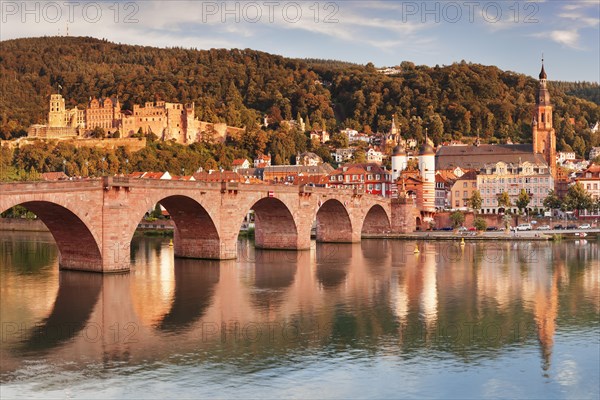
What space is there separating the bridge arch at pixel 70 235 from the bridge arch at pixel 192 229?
547 cm

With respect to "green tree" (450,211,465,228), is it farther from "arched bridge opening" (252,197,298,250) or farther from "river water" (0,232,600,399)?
"river water" (0,232,600,399)

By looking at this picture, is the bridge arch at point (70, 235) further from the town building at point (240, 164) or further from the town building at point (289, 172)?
the town building at point (240, 164)

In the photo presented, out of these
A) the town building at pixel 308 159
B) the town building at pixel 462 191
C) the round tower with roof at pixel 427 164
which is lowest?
the town building at pixel 462 191

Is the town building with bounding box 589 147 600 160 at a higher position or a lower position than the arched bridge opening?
higher

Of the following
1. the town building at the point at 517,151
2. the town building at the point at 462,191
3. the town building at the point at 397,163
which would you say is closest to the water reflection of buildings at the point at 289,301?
the town building at the point at 397,163

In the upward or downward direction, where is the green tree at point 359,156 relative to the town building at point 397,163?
upward

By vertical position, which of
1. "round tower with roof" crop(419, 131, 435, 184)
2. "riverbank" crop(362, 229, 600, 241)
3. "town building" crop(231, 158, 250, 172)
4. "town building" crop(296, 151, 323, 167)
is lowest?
"riverbank" crop(362, 229, 600, 241)

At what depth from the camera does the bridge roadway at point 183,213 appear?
34312mm

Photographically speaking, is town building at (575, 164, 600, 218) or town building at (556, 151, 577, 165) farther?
town building at (556, 151, 577, 165)

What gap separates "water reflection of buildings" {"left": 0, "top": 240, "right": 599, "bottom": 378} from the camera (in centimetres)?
2453

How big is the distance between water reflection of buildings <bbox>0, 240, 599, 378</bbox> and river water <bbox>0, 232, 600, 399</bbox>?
87mm

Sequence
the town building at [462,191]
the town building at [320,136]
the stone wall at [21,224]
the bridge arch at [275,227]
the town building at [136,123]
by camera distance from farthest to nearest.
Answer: the town building at [320,136]
the town building at [136,123]
the town building at [462,191]
the stone wall at [21,224]
the bridge arch at [275,227]

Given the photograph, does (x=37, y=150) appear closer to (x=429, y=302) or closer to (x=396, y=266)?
(x=396, y=266)

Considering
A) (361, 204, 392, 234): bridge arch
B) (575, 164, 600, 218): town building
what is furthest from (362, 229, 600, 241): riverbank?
(575, 164, 600, 218): town building
